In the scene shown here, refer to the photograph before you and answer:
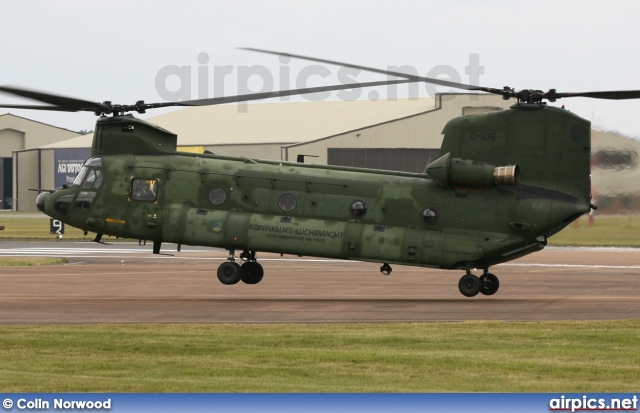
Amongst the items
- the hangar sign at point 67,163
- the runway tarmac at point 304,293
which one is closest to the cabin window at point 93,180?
the runway tarmac at point 304,293

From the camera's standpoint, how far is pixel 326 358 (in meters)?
16.9

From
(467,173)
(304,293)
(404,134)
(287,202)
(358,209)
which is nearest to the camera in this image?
(467,173)

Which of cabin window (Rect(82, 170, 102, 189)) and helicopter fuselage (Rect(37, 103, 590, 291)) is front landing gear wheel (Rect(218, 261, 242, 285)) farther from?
cabin window (Rect(82, 170, 102, 189))

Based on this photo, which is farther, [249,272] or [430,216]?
[249,272]

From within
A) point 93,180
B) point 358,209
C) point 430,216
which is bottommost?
point 430,216

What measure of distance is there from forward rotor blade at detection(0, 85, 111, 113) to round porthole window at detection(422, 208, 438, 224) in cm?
825

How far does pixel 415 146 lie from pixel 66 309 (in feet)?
194

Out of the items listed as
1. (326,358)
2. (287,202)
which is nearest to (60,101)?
(287,202)

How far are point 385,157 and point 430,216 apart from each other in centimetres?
5615

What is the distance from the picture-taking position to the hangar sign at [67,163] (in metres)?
109

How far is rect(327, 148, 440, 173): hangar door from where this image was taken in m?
81.8

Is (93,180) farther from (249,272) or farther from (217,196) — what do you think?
(249,272)

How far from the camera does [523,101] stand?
1023 inches

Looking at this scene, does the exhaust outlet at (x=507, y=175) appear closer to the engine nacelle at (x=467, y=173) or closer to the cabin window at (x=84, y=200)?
the engine nacelle at (x=467, y=173)
